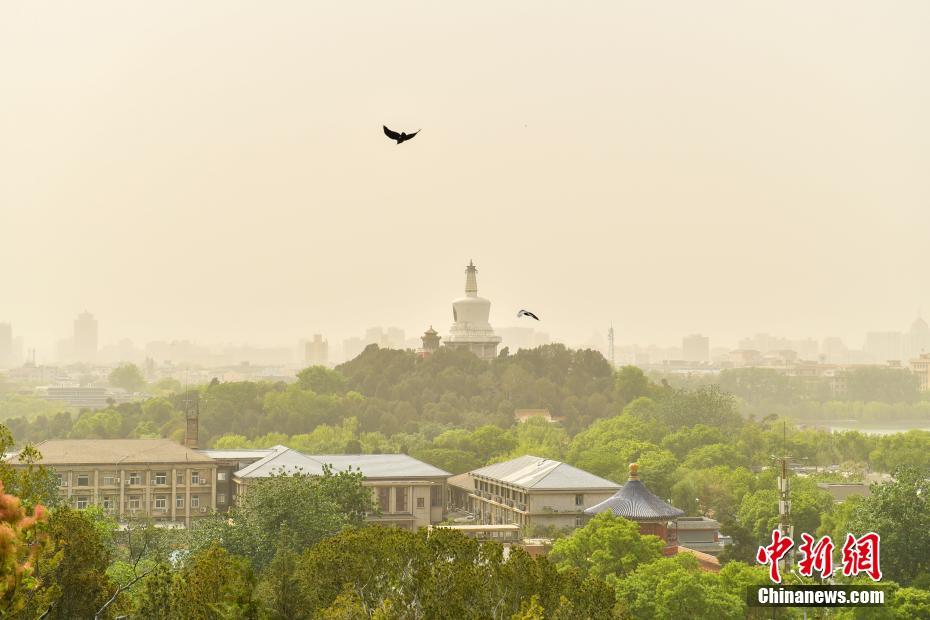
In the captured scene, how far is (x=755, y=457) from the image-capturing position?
244 feet

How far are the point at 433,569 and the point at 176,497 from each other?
33444 millimetres

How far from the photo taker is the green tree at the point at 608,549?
36.6 meters

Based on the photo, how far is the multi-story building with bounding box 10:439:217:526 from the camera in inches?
2163

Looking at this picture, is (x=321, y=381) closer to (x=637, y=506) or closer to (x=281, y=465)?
(x=281, y=465)

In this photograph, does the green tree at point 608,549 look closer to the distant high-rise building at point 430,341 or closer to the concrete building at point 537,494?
the concrete building at point 537,494

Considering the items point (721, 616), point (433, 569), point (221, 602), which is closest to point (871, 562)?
point (721, 616)

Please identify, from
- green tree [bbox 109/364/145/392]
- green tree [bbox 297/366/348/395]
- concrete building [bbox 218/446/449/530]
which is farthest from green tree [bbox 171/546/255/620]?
green tree [bbox 109/364/145/392]

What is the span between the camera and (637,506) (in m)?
41.5

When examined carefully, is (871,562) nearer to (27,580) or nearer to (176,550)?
(27,580)

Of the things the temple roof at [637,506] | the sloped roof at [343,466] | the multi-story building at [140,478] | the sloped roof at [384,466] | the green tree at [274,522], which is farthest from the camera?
the sloped roof at [384,466]

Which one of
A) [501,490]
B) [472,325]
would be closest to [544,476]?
[501,490]

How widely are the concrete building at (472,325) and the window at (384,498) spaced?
59.3 meters

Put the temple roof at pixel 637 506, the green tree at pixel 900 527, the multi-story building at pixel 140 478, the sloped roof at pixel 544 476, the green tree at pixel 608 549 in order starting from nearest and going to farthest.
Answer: the green tree at pixel 608 549, the green tree at pixel 900 527, the temple roof at pixel 637 506, the sloped roof at pixel 544 476, the multi-story building at pixel 140 478

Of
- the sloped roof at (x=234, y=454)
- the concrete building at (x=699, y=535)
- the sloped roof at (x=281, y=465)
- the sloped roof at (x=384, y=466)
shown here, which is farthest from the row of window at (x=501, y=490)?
the sloped roof at (x=234, y=454)
